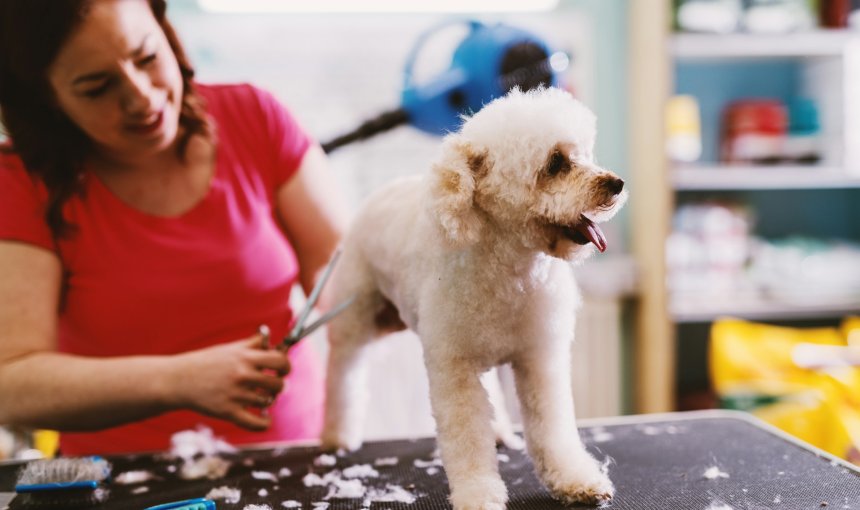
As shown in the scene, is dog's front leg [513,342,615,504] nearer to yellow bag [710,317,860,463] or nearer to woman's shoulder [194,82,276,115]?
woman's shoulder [194,82,276,115]

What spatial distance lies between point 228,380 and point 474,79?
0.57 metres

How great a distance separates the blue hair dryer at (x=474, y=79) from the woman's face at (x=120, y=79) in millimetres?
322

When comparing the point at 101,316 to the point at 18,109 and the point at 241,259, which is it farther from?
the point at 18,109

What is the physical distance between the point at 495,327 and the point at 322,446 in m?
0.39

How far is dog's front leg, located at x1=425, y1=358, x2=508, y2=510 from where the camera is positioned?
67 cm

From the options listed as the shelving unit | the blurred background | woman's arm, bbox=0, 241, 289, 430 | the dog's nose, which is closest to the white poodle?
the dog's nose

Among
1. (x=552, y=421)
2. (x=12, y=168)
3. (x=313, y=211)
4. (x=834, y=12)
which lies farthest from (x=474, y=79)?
(x=834, y=12)

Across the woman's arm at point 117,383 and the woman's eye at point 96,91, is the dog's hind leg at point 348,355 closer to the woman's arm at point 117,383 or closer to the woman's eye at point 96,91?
the woman's arm at point 117,383

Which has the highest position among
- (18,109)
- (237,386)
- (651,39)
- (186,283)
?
(651,39)

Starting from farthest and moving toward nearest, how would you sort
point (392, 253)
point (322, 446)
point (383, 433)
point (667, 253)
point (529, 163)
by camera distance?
point (667, 253)
point (383, 433)
point (322, 446)
point (392, 253)
point (529, 163)

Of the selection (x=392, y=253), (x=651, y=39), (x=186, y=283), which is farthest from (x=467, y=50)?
(x=651, y=39)

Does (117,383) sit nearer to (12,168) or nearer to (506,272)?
(12,168)

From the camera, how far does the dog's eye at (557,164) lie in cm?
65

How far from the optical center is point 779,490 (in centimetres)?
73
